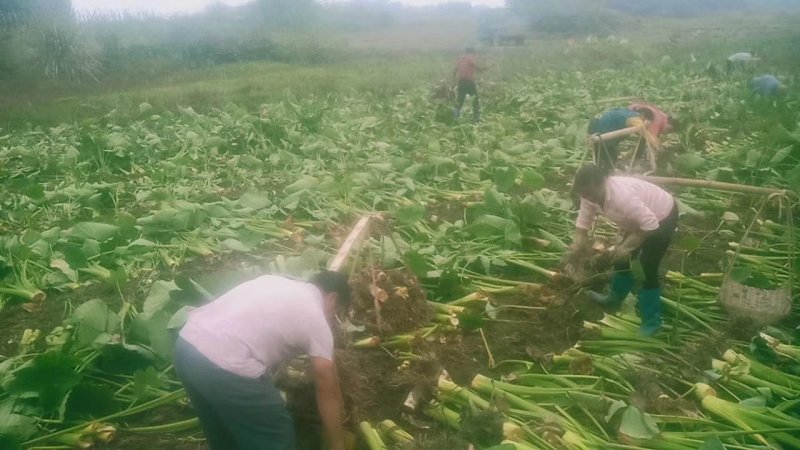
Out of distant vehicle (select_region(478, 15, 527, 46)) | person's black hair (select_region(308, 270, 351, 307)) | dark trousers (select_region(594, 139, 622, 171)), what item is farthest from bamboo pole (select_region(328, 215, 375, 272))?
→ distant vehicle (select_region(478, 15, 527, 46))

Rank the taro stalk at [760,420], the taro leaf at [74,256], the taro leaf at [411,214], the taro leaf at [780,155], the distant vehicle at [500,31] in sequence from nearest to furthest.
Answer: the taro stalk at [760,420], the taro leaf at [74,256], the taro leaf at [411,214], the taro leaf at [780,155], the distant vehicle at [500,31]

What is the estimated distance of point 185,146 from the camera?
808cm

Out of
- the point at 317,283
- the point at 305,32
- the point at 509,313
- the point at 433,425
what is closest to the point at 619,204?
the point at 509,313

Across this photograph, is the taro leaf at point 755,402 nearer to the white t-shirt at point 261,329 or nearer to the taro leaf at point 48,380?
the white t-shirt at point 261,329

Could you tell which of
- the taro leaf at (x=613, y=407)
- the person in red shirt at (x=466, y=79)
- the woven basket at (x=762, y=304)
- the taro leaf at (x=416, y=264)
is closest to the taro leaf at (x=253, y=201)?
the taro leaf at (x=416, y=264)

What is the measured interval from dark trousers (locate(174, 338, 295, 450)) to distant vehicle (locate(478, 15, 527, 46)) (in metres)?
27.7

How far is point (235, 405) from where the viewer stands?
2086mm

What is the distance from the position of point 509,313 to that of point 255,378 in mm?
1915

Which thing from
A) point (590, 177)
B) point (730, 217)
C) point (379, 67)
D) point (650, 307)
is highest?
point (590, 177)

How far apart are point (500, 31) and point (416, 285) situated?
28379 millimetres

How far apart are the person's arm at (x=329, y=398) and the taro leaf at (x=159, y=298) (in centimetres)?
127

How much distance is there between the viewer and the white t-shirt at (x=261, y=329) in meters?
2.07

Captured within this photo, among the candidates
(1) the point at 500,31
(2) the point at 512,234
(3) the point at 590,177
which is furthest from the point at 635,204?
(1) the point at 500,31

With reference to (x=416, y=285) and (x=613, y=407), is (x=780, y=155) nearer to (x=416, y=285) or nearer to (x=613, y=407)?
(x=416, y=285)
